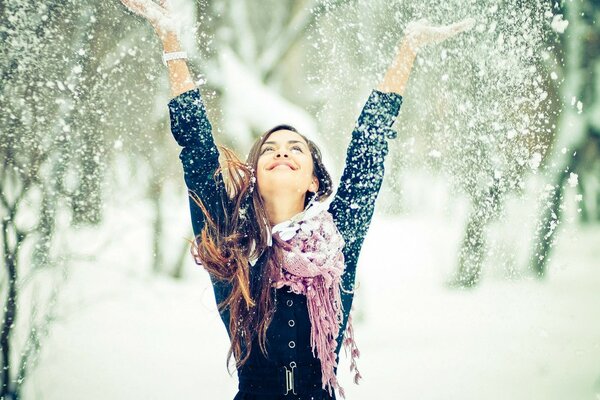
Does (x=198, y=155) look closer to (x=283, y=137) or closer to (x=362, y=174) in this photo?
(x=283, y=137)

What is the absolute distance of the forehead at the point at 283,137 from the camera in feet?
3.75

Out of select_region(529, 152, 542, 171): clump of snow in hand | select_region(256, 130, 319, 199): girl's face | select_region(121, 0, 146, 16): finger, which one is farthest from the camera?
select_region(529, 152, 542, 171): clump of snow in hand

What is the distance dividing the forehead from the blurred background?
75 centimetres

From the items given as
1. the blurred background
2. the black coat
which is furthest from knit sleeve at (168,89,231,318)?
the blurred background

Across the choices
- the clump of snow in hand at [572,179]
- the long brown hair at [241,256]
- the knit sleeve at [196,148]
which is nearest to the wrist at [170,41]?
the knit sleeve at [196,148]

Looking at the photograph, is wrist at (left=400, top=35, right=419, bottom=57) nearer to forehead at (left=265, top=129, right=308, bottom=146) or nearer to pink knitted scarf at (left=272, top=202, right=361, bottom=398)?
forehead at (left=265, top=129, right=308, bottom=146)

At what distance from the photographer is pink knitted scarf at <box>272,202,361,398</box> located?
1.01 metres

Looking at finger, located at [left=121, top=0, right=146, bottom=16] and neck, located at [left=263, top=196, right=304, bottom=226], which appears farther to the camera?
neck, located at [left=263, top=196, right=304, bottom=226]

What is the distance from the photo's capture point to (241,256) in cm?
102

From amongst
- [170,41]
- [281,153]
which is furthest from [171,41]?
[281,153]

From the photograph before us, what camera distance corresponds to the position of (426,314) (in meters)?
2.28

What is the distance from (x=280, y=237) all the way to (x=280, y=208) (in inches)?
3.9

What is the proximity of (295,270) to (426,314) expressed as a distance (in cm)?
148

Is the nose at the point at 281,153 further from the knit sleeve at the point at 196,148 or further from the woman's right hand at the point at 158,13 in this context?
the woman's right hand at the point at 158,13
